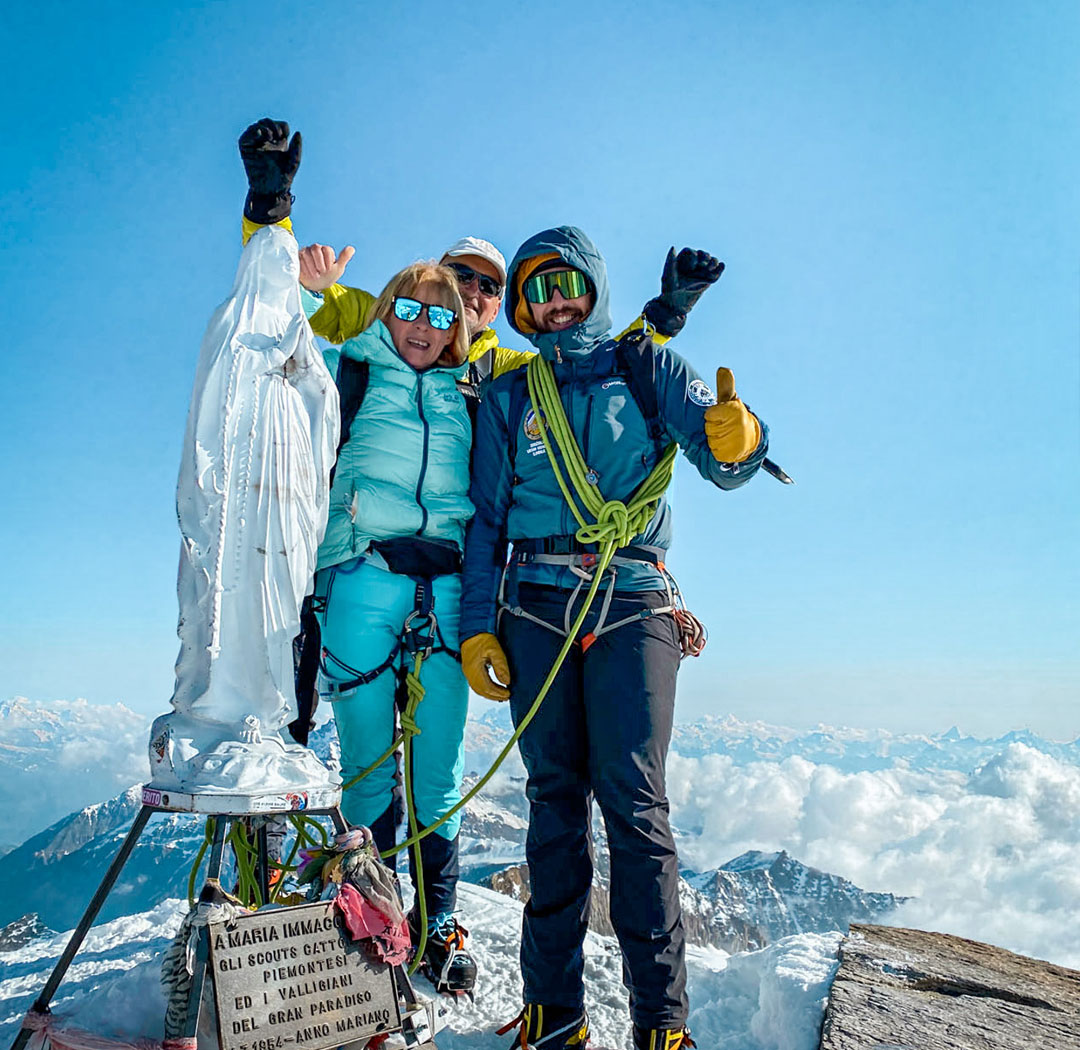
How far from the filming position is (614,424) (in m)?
3.99

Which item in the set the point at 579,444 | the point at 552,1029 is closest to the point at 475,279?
the point at 579,444

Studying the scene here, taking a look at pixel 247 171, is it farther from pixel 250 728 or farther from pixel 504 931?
pixel 504 931

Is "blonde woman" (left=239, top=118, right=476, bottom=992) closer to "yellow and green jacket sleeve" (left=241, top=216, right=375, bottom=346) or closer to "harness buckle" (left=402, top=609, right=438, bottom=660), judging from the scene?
Result: "harness buckle" (left=402, top=609, right=438, bottom=660)

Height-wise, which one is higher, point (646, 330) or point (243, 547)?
point (646, 330)

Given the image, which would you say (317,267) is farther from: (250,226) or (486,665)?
(486,665)

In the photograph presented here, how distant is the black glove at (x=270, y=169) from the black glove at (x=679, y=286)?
212cm

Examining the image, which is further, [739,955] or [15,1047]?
[739,955]

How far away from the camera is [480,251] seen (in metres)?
5.45

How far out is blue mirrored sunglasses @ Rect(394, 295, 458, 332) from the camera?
443 cm

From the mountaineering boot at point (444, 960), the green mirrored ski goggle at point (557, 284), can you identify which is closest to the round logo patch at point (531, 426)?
the green mirrored ski goggle at point (557, 284)

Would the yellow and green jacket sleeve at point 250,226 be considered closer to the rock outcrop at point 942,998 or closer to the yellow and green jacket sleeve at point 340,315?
the yellow and green jacket sleeve at point 340,315

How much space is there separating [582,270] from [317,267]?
1.53m

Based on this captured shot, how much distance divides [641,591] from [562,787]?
1029mm

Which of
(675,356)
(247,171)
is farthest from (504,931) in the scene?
(247,171)
